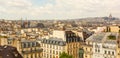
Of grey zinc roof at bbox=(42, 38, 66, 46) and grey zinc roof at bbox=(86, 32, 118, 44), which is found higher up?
grey zinc roof at bbox=(86, 32, 118, 44)

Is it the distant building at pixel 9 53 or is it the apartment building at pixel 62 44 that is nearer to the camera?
the distant building at pixel 9 53

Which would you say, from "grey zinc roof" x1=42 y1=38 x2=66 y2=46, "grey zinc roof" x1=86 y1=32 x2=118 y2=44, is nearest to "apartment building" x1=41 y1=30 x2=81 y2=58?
"grey zinc roof" x1=42 y1=38 x2=66 y2=46

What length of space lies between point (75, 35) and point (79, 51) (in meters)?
7.67

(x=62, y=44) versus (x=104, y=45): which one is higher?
(x=104, y=45)

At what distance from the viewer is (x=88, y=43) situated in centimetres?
8456

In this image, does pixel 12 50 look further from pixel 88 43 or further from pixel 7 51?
pixel 88 43

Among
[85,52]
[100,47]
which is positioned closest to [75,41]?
[85,52]

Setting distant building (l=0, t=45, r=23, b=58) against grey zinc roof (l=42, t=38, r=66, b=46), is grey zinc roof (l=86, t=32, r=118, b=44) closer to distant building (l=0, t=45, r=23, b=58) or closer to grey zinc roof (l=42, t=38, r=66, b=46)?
grey zinc roof (l=42, t=38, r=66, b=46)

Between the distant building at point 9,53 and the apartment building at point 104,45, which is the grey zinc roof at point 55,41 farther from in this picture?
the distant building at point 9,53

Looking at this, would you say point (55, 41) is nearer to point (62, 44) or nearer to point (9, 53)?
point (62, 44)

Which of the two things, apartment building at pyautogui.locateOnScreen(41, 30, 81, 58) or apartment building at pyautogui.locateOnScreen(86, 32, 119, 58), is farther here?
apartment building at pyautogui.locateOnScreen(41, 30, 81, 58)

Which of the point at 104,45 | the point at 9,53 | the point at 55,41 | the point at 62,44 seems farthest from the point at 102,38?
the point at 9,53

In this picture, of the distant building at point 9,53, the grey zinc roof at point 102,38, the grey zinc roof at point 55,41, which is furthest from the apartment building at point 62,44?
the distant building at point 9,53

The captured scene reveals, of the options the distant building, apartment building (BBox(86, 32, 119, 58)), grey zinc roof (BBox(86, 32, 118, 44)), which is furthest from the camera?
grey zinc roof (BBox(86, 32, 118, 44))
